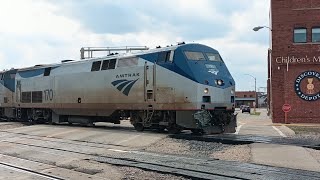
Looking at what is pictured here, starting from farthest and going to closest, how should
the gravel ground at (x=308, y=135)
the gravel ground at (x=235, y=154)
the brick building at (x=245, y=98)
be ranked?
the brick building at (x=245, y=98) → the gravel ground at (x=308, y=135) → the gravel ground at (x=235, y=154)

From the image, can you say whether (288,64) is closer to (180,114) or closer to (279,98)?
(279,98)

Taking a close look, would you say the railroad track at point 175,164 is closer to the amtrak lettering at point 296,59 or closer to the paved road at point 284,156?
the paved road at point 284,156

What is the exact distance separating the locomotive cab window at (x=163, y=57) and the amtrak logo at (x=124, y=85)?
1697 mm

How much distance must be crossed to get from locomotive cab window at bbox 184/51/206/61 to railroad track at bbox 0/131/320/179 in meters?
5.04

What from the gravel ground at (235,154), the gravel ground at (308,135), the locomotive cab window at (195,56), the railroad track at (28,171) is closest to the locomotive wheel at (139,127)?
the locomotive cab window at (195,56)

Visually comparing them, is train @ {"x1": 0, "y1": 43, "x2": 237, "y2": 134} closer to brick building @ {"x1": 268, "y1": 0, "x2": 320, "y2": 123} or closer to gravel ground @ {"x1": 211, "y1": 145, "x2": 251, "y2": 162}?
gravel ground @ {"x1": 211, "y1": 145, "x2": 251, "y2": 162}

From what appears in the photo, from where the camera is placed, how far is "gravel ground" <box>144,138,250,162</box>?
39.8 ft

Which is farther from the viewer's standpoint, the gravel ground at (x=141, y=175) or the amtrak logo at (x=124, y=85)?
the amtrak logo at (x=124, y=85)

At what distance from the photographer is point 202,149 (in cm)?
1362

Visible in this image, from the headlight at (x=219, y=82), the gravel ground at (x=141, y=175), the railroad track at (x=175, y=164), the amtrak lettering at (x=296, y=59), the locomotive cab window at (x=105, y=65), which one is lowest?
the gravel ground at (x=141, y=175)

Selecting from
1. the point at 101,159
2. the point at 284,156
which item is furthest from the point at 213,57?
the point at 101,159

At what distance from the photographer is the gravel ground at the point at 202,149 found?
1214 centimetres

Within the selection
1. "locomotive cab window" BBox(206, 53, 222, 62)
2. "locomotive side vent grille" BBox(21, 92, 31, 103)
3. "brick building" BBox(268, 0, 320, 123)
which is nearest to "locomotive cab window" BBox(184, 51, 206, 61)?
"locomotive cab window" BBox(206, 53, 222, 62)

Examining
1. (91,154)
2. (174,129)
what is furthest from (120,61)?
(91,154)
